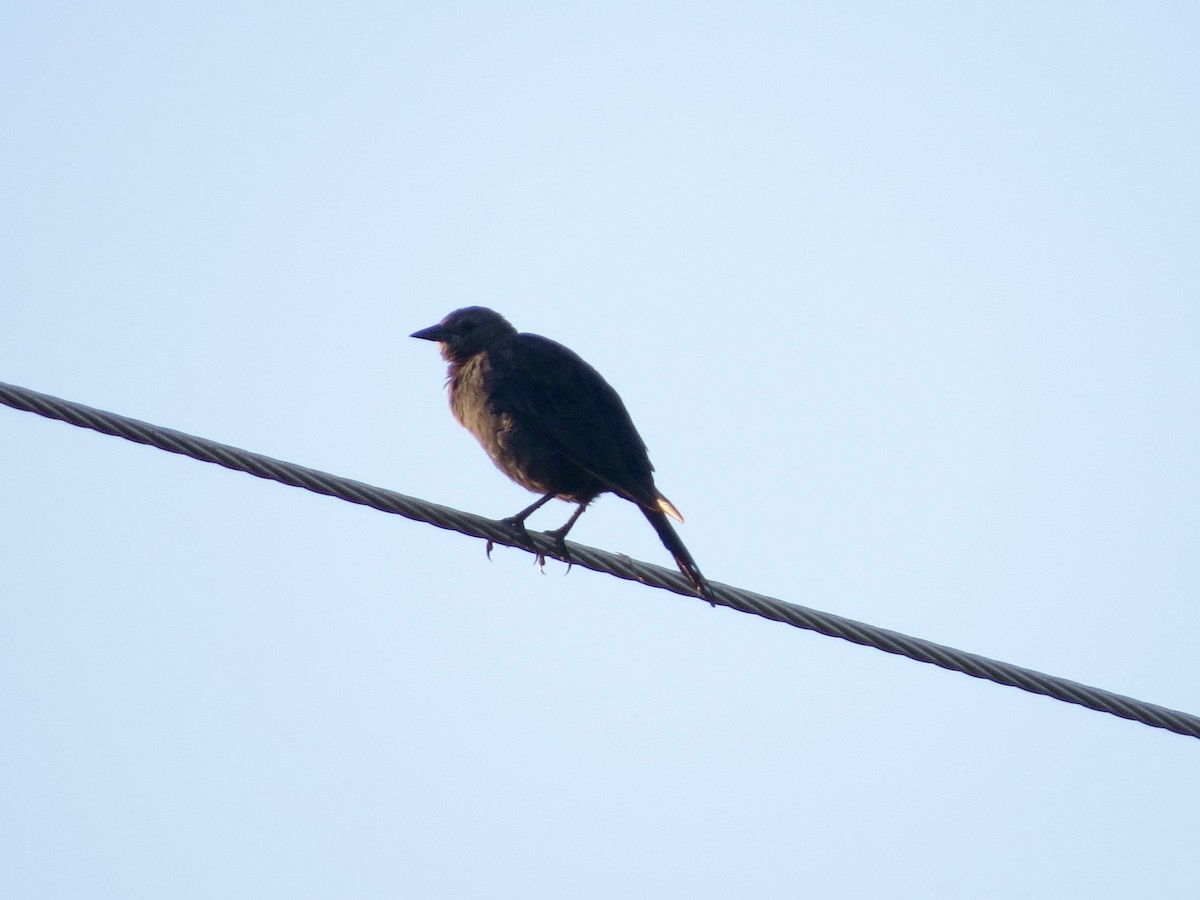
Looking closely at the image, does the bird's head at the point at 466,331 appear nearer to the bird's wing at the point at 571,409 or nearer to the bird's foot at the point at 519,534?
the bird's wing at the point at 571,409

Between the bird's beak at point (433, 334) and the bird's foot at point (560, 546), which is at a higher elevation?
the bird's beak at point (433, 334)

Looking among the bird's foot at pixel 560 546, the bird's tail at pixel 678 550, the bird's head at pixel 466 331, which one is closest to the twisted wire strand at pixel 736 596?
the bird's tail at pixel 678 550

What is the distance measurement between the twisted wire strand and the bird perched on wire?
1.37 meters

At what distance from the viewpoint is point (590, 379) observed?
7242 mm

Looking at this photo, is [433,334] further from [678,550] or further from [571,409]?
[678,550]

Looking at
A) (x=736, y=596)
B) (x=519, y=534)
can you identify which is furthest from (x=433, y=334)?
(x=736, y=596)

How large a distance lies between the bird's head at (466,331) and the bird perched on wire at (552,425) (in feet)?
1.23

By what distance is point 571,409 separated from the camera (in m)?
6.88

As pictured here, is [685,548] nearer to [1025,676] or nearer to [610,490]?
[610,490]

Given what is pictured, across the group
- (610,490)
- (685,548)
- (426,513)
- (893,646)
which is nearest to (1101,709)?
(893,646)

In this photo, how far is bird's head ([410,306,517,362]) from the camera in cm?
811

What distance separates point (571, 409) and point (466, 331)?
1586mm

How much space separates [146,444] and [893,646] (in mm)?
2353

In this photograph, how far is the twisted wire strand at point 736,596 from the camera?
168 inches
